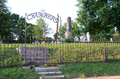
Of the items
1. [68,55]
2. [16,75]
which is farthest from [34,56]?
[16,75]

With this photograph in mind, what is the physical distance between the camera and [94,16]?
25.2m

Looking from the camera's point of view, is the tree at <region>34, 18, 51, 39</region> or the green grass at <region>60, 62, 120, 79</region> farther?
the tree at <region>34, 18, 51, 39</region>

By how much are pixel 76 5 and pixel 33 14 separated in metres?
19.6

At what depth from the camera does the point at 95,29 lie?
25.9 m

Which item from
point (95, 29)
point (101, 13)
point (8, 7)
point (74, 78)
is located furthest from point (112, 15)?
point (8, 7)

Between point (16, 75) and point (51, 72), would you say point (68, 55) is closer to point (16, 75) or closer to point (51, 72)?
point (51, 72)

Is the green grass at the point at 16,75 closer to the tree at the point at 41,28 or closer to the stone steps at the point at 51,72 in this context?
the stone steps at the point at 51,72

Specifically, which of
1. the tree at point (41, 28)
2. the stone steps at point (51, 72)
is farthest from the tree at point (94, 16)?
the stone steps at point (51, 72)

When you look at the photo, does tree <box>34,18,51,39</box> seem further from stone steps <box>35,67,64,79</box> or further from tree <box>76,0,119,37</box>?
stone steps <box>35,67,64,79</box>

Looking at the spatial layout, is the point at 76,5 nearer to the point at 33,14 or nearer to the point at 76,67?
the point at 33,14

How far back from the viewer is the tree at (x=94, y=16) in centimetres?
2169

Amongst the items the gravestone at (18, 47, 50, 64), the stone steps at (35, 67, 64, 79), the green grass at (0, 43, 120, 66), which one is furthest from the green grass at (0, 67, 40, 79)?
the gravestone at (18, 47, 50, 64)

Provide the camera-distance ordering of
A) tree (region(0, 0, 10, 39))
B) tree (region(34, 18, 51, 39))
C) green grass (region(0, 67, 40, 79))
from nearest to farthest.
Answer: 1. green grass (region(0, 67, 40, 79))
2. tree (region(0, 0, 10, 39))
3. tree (region(34, 18, 51, 39))

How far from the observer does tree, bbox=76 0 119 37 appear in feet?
71.2
